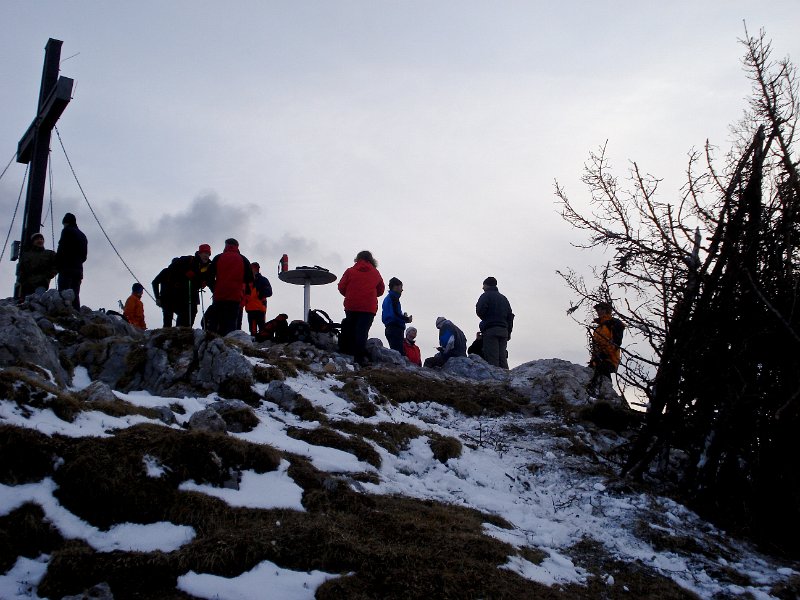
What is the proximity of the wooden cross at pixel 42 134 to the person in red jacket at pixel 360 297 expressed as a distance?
6358 millimetres

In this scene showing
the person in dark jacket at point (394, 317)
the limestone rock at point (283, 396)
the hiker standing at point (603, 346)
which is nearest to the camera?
the hiker standing at point (603, 346)

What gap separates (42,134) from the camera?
1459 centimetres

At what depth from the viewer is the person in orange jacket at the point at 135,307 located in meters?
16.8

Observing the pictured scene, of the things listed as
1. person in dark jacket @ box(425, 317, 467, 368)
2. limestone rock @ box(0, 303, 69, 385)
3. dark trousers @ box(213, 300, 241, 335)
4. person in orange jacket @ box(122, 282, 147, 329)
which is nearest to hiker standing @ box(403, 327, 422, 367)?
person in dark jacket @ box(425, 317, 467, 368)

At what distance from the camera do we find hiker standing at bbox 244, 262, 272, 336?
1689 cm

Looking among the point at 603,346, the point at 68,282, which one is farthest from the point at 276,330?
the point at 603,346

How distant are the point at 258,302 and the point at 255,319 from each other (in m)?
0.45

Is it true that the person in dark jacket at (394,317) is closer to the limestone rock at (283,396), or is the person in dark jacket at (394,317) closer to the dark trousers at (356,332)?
the dark trousers at (356,332)

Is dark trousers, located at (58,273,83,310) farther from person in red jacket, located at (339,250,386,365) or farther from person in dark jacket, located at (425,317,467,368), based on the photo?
person in dark jacket, located at (425,317,467,368)

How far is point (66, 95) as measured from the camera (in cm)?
1389

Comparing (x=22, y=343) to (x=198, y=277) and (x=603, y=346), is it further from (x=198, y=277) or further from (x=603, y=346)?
(x=603, y=346)

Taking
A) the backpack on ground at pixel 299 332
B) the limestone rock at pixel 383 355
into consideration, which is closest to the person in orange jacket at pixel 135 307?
the backpack on ground at pixel 299 332

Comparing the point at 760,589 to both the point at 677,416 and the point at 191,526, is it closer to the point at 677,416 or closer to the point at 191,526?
the point at 677,416

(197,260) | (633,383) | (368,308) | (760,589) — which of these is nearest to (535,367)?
(368,308)
